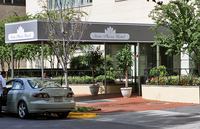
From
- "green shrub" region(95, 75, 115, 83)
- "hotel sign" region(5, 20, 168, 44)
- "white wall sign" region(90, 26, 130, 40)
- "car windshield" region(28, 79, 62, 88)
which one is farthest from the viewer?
"green shrub" region(95, 75, 115, 83)

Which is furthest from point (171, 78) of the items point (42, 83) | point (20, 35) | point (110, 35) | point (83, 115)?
point (20, 35)

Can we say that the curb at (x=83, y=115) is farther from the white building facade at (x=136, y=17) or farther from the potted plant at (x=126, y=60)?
the white building facade at (x=136, y=17)

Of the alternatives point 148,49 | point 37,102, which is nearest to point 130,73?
point 148,49

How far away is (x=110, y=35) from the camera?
1933 centimetres

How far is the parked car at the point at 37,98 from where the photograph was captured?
1123cm

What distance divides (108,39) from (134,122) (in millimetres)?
8986

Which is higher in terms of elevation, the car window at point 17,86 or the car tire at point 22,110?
the car window at point 17,86

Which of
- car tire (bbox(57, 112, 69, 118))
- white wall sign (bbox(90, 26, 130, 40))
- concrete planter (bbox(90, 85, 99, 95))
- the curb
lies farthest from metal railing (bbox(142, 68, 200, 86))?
car tire (bbox(57, 112, 69, 118))

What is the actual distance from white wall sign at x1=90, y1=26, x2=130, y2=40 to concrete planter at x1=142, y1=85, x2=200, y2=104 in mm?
3188

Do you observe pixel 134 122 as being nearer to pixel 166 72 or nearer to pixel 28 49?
pixel 166 72

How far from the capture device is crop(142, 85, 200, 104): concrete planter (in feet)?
52.4

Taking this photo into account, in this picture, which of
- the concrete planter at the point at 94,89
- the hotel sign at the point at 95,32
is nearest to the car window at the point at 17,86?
the hotel sign at the point at 95,32

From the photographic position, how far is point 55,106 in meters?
11.4

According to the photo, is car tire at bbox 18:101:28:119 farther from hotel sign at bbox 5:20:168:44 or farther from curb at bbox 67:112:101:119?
hotel sign at bbox 5:20:168:44
